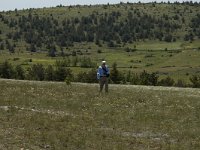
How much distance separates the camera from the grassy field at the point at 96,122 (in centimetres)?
1933

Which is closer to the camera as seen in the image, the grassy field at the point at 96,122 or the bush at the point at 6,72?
the grassy field at the point at 96,122

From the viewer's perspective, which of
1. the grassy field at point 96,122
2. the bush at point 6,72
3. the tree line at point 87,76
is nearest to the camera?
the grassy field at point 96,122

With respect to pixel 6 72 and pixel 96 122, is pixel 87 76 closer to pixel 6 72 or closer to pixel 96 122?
pixel 6 72

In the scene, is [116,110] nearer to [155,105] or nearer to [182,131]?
[155,105]

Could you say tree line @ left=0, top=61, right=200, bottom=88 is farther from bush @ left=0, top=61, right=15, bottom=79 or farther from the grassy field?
the grassy field

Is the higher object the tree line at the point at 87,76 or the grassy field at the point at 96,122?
the grassy field at the point at 96,122

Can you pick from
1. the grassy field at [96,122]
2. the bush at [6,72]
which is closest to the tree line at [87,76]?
the bush at [6,72]

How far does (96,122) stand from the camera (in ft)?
78.1

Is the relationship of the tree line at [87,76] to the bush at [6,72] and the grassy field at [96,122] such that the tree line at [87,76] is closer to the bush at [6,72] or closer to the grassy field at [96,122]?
the bush at [6,72]

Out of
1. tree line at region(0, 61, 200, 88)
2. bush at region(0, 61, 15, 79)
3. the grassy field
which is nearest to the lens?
the grassy field

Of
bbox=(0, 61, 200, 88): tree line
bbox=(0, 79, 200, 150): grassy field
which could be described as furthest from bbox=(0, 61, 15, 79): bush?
bbox=(0, 79, 200, 150): grassy field

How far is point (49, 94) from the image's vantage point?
34.5 meters

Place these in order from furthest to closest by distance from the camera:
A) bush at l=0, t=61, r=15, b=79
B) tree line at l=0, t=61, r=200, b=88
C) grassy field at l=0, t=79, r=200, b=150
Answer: bush at l=0, t=61, r=15, b=79
tree line at l=0, t=61, r=200, b=88
grassy field at l=0, t=79, r=200, b=150

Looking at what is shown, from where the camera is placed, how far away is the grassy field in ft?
63.4
